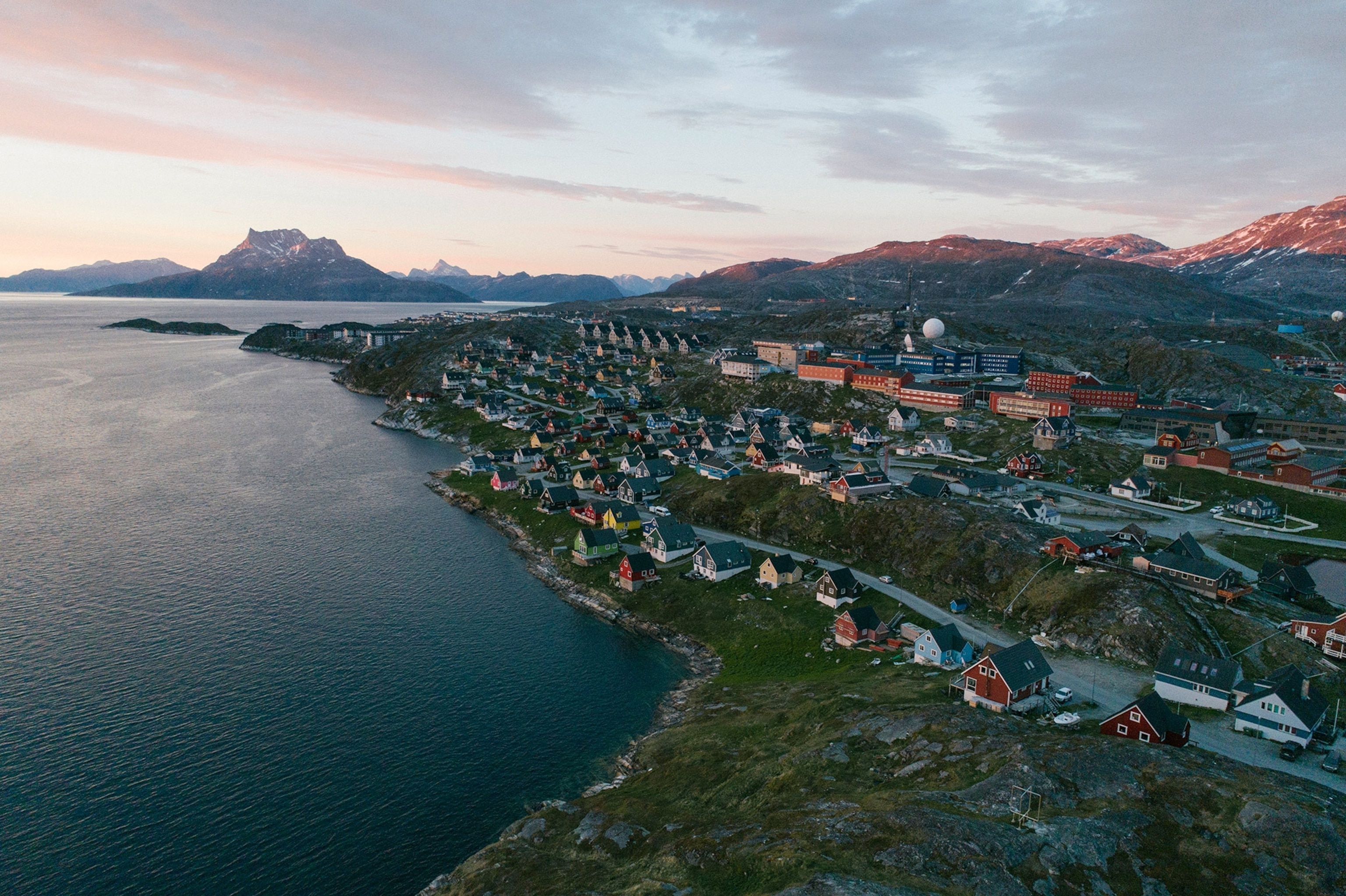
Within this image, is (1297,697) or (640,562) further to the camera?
(640,562)

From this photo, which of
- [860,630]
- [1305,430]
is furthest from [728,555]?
[1305,430]

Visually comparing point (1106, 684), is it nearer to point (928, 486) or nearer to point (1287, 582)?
point (1287, 582)

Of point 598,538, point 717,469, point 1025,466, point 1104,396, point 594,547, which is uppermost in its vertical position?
point 1104,396

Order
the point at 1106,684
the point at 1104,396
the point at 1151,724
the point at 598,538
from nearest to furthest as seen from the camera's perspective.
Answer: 1. the point at 1151,724
2. the point at 1106,684
3. the point at 598,538
4. the point at 1104,396

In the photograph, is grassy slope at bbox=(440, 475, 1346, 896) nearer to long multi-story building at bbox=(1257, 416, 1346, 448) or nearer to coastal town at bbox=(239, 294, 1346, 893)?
coastal town at bbox=(239, 294, 1346, 893)

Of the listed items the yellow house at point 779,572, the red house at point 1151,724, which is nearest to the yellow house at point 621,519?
the yellow house at point 779,572

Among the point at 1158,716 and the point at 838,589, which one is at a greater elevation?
the point at 1158,716

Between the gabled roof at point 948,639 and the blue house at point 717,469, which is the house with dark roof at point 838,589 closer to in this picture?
the gabled roof at point 948,639
